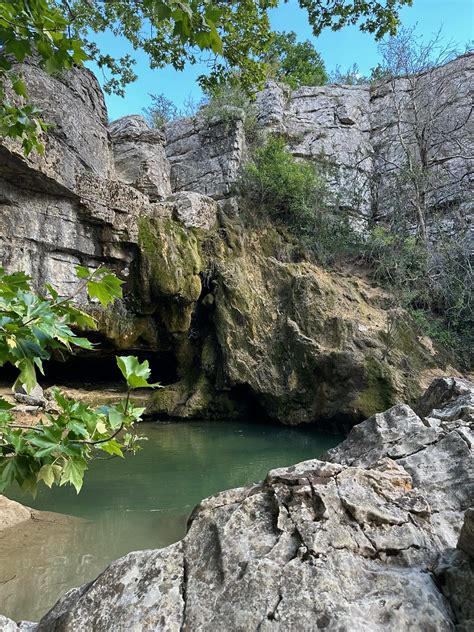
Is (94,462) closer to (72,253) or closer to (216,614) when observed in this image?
(72,253)

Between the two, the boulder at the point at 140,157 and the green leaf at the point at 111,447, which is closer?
the green leaf at the point at 111,447

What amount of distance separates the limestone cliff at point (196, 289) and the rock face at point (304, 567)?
7.01 meters

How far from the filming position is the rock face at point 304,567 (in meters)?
1.53

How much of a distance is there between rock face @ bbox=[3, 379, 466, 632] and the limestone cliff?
7005 millimetres

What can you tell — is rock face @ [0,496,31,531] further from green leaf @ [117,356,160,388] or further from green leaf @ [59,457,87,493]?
green leaf @ [117,356,160,388]

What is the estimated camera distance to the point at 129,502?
504 centimetres

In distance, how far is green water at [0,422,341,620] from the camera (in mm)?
3244

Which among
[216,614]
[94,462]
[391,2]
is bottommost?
[94,462]

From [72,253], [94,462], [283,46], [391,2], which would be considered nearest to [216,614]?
[94,462]

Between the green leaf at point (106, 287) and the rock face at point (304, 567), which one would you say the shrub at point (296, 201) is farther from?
the green leaf at point (106, 287)

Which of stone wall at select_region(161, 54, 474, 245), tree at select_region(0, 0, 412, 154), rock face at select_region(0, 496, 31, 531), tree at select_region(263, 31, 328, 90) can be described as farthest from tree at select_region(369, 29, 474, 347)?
rock face at select_region(0, 496, 31, 531)

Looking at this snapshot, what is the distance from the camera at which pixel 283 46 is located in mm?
20984

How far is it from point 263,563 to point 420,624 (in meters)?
0.57

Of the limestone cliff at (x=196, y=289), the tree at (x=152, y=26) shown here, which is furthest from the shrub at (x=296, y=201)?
the tree at (x=152, y=26)
